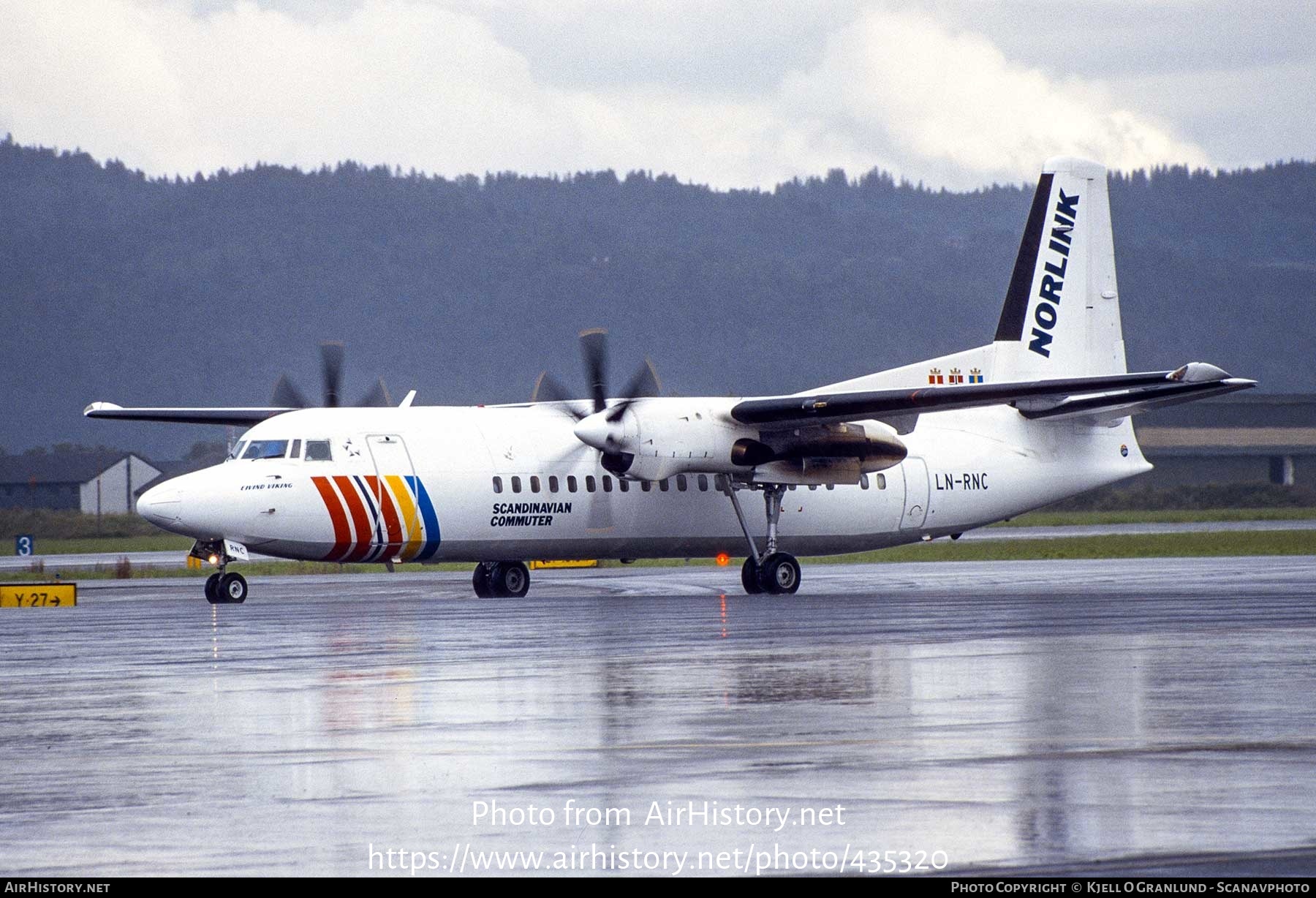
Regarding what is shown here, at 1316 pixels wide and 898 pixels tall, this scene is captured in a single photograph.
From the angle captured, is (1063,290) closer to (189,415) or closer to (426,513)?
(426,513)

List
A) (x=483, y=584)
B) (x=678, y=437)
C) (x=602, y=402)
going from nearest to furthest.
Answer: (x=678, y=437), (x=602, y=402), (x=483, y=584)

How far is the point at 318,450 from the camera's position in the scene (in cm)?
2880

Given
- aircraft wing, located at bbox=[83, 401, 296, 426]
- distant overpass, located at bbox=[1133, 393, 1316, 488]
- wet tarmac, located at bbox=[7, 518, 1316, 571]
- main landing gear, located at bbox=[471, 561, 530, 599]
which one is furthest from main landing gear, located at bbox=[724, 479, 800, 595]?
distant overpass, located at bbox=[1133, 393, 1316, 488]

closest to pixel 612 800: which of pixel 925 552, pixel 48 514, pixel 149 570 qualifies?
pixel 149 570

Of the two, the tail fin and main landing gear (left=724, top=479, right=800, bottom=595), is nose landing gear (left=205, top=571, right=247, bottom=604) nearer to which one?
main landing gear (left=724, top=479, right=800, bottom=595)

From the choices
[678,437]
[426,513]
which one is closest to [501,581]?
[426,513]

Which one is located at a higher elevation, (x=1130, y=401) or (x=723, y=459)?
(x=1130, y=401)

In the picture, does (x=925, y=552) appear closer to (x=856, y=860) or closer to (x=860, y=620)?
(x=860, y=620)

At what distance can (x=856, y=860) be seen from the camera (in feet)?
26.3

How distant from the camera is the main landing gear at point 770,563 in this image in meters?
30.9

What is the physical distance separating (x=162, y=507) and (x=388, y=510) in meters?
3.58

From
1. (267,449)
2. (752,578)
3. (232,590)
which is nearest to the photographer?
(232,590)

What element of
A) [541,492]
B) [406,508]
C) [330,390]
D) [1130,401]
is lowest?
[406,508]

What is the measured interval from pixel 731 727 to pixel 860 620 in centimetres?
1082
